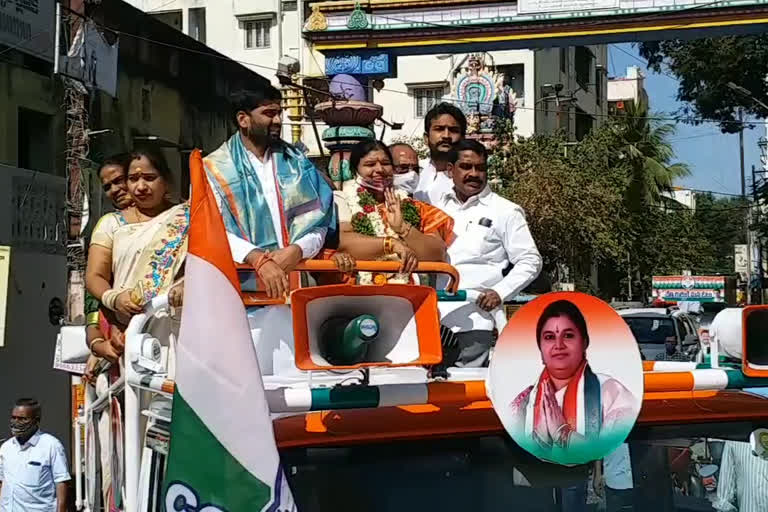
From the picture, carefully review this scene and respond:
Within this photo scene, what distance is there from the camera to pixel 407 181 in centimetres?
502

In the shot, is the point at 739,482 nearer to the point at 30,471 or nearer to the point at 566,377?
the point at 566,377

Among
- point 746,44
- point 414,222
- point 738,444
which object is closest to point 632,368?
A: point 738,444

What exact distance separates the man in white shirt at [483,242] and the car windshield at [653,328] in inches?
603

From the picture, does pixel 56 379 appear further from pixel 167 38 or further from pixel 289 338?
pixel 289 338

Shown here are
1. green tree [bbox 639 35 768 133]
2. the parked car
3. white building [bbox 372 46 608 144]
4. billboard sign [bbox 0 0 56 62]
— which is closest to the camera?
billboard sign [bbox 0 0 56 62]

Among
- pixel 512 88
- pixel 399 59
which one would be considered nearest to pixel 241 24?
pixel 399 59

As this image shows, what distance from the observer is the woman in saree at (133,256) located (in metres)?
3.60

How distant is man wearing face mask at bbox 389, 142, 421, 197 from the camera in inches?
196

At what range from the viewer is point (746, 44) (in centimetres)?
2266

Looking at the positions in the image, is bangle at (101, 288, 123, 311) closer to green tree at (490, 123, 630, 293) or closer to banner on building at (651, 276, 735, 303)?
green tree at (490, 123, 630, 293)

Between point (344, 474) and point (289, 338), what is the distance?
90 centimetres

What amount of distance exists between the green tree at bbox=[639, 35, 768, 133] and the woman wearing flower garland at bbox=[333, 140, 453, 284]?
19.1 m

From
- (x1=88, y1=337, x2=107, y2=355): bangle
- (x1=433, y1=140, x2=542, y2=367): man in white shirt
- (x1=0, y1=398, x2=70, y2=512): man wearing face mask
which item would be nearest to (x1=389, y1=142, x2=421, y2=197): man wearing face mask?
(x1=433, y1=140, x2=542, y2=367): man in white shirt

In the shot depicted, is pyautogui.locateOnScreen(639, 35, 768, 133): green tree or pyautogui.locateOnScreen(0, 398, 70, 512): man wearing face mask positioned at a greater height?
pyautogui.locateOnScreen(639, 35, 768, 133): green tree
